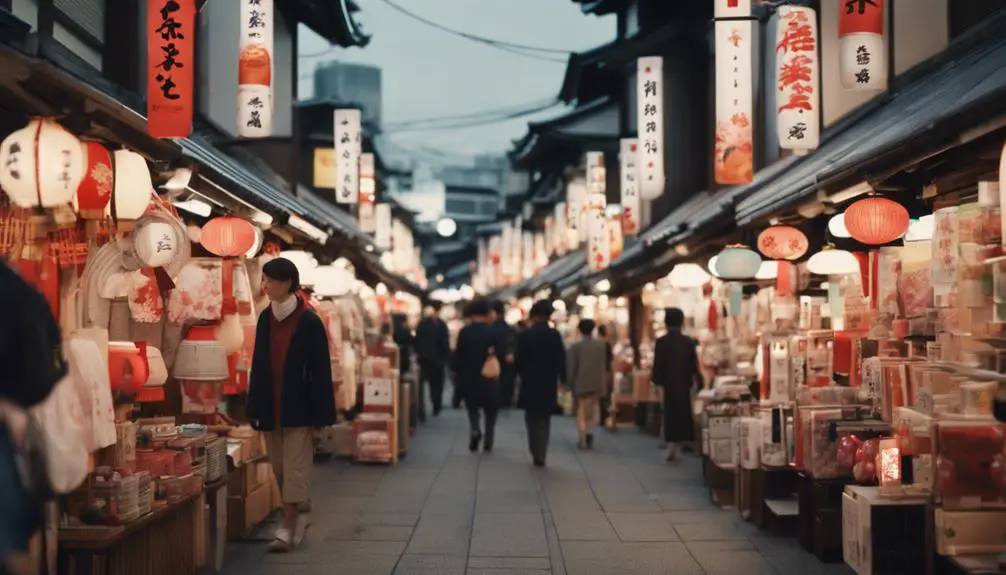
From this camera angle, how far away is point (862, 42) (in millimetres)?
11188

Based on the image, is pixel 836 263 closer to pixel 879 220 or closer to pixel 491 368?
pixel 879 220

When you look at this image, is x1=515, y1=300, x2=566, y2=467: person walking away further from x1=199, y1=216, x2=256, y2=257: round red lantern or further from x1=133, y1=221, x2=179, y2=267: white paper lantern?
x1=133, y1=221, x2=179, y2=267: white paper lantern

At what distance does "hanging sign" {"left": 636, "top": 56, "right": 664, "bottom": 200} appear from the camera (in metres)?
20.8

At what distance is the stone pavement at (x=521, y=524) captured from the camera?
32.6 ft

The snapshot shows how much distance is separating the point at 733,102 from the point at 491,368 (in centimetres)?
605

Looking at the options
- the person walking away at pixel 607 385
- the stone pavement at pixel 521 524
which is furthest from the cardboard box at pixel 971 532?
the person walking away at pixel 607 385

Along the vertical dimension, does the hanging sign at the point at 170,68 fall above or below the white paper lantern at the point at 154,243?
above

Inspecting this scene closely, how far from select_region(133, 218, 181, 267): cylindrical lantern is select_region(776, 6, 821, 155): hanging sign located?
7.56m

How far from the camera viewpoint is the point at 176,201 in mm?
11039

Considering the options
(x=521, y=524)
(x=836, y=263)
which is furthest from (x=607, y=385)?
(x=836, y=263)

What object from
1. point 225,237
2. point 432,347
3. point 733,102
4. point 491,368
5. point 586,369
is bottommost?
point 586,369

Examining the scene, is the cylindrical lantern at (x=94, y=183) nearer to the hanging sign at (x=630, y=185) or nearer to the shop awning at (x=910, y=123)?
the shop awning at (x=910, y=123)

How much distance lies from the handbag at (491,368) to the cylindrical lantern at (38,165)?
39.4 feet

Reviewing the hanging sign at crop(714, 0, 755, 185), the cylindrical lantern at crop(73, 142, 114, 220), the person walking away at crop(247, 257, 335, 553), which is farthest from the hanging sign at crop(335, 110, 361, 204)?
the cylindrical lantern at crop(73, 142, 114, 220)
